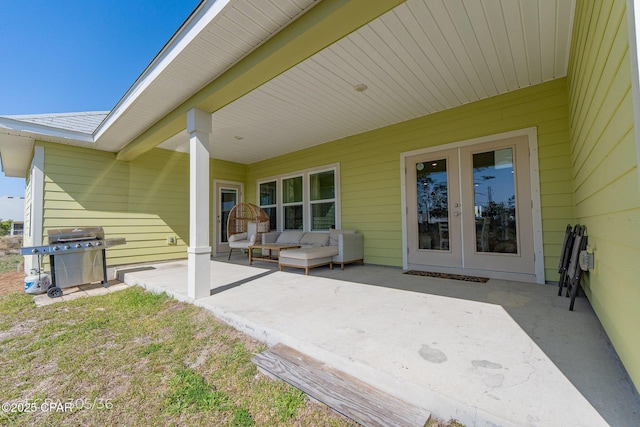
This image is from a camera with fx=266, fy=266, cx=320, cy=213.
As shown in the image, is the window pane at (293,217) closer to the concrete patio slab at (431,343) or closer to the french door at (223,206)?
the french door at (223,206)

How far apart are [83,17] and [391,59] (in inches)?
221

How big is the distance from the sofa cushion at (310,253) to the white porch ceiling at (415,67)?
230 cm

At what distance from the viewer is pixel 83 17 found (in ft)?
15.6

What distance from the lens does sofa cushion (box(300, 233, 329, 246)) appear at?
5.48m

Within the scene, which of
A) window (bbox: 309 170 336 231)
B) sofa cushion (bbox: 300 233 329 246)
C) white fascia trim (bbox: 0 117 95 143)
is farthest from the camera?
window (bbox: 309 170 336 231)

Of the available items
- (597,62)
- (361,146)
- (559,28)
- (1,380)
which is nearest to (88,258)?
(1,380)

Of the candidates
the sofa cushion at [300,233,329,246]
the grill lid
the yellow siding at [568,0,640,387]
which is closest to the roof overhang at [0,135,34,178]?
the grill lid

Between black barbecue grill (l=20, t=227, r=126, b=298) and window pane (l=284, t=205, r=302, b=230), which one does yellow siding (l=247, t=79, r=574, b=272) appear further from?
black barbecue grill (l=20, t=227, r=126, b=298)

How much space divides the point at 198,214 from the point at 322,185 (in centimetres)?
339

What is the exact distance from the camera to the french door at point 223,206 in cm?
712

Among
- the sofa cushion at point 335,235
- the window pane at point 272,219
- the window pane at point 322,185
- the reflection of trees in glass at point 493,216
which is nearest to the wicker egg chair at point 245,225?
the window pane at point 272,219

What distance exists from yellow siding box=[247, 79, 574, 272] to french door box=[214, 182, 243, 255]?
1.36 metres

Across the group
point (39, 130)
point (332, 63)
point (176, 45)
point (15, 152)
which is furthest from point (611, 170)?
point (15, 152)

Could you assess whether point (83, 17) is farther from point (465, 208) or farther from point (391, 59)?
point (465, 208)
